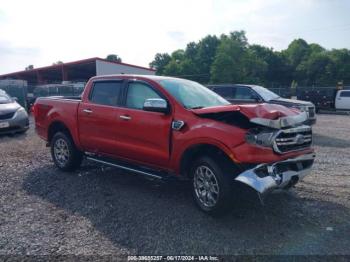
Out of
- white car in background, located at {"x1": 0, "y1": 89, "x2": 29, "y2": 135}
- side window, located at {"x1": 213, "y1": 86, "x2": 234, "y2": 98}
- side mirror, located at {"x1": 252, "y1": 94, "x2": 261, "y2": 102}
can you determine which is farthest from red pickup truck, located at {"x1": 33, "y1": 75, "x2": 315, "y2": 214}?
side window, located at {"x1": 213, "y1": 86, "x2": 234, "y2": 98}

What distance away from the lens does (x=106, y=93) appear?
6.23 metres

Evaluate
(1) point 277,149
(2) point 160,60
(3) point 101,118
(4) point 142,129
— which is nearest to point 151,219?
(4) point 142,129

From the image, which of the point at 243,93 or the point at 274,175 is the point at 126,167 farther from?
the point at 243,93

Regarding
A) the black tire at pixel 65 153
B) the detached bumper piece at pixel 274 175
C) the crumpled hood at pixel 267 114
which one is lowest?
the black tire at pixel 65 153

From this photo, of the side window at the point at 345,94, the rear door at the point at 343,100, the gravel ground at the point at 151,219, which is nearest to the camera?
the gravel ground at the point at 151,219

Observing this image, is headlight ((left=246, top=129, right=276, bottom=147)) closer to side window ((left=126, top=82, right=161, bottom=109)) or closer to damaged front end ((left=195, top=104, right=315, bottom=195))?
damaged front end ((left=195, top=104, right=315, bottom=195))

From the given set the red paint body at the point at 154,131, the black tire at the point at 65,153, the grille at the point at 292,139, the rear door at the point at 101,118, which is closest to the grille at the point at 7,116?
the red paint body at the point at 154,131

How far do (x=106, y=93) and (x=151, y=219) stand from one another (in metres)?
2.65

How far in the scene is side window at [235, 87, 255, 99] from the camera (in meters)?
12.4

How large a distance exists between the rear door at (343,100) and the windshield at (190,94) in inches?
871

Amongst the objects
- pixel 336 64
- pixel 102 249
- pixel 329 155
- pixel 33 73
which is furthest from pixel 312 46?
pixel 102 249

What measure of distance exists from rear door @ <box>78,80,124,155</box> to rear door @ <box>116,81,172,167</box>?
0.64 ft

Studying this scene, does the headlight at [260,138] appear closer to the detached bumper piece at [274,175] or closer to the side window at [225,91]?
the detached bumper piece at [274,175]

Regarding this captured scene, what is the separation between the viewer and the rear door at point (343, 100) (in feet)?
81.0
